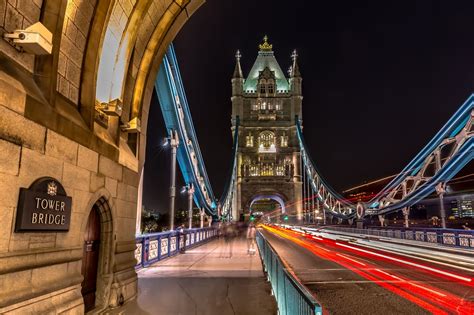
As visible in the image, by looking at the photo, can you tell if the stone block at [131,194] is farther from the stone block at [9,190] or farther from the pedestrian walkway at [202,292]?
the stone block at [9,190]

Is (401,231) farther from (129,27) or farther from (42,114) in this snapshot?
(42,114)

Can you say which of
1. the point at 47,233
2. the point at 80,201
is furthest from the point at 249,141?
the point at 47,233

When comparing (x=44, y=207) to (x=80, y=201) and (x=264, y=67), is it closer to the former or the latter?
(x=80, y=201)

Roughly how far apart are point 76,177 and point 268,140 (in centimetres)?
8185

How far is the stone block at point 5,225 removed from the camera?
3.95 metres

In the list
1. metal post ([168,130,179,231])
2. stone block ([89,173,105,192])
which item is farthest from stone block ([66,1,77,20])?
metal post ([168,130,179,231])

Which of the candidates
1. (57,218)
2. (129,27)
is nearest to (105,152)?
(57,218)

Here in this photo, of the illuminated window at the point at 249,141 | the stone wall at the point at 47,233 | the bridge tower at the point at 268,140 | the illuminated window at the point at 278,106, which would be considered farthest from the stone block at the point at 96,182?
the illuminated window at the point at 278,106

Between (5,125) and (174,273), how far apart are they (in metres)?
7.97

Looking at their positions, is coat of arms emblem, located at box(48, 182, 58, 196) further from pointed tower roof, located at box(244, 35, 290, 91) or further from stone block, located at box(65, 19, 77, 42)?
pointed tower roof, located at box(244, 35, 290, 91)

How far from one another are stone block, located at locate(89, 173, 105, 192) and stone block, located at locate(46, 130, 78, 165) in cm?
65

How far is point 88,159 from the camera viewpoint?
5910mm

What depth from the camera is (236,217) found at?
83.3 meters

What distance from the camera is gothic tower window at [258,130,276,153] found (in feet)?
Result: 280
